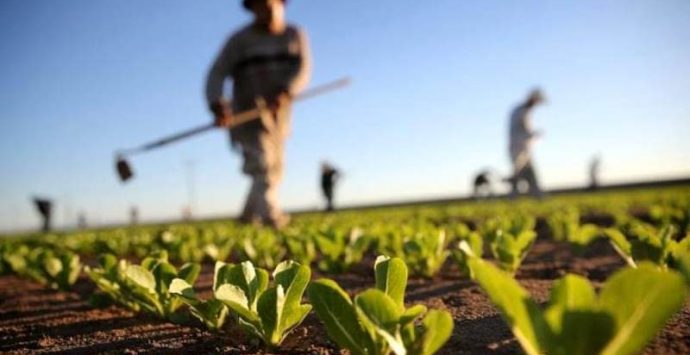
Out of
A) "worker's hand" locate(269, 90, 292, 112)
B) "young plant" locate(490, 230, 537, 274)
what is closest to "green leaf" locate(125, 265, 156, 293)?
"young plant" locate(490, 230, 537, 274)

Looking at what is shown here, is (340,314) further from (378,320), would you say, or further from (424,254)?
(424,254)

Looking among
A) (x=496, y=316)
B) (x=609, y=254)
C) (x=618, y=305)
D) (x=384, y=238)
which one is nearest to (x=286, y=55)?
(x=384, y=238)

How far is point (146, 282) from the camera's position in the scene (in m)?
1.61

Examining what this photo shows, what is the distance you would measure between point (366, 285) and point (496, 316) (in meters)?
0.89

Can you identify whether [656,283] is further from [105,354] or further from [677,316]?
[105,354]

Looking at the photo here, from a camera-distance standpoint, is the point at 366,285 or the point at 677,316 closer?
the point at 677,316

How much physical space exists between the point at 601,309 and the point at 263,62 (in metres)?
6.50

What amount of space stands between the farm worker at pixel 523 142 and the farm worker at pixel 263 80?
8.65 metres

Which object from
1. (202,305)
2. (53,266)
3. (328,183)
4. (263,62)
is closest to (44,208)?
(328,183)

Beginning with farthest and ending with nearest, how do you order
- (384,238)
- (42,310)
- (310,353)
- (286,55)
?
(286,55), (384,238), (42,310), (310,353)

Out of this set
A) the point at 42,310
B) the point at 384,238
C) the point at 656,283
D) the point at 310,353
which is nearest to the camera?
the point at 656,283

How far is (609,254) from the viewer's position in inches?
127

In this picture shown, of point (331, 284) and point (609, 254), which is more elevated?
point (331, 284)

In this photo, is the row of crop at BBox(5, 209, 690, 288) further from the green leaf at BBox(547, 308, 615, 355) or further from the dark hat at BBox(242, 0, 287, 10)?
the dark hat at BBox(242, 0, 287, 10)
